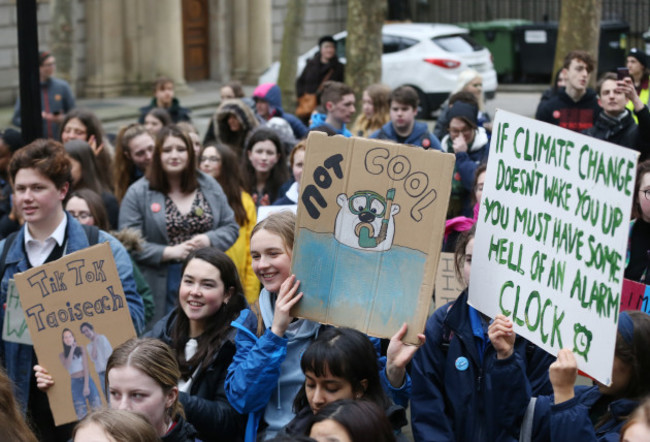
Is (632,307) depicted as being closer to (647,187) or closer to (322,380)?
(647,187)

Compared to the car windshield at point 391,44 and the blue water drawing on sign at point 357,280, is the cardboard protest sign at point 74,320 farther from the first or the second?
the car windshield at point 391,44

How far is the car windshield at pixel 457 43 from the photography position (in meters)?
19.7

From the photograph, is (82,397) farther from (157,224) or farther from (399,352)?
(157,224)

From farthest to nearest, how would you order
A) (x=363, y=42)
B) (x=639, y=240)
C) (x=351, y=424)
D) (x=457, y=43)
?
1. (x=457, y=43)
2. (x=363, y=42)
3. (x=639, y=240)
4. (x=351, y=424)

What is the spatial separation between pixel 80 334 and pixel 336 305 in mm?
1341

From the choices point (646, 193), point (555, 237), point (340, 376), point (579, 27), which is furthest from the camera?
point (579, 27)

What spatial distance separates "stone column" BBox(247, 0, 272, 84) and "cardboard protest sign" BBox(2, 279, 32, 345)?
21229 mm

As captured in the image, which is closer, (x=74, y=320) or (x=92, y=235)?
(x=74, y=320)

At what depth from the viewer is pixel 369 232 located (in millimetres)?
3742

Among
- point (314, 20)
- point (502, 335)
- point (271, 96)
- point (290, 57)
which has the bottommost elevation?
point (502, 335)

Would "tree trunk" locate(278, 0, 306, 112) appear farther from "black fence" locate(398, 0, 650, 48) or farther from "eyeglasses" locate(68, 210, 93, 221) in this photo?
"eyeglasses" locate(68, 210, 93, 221)

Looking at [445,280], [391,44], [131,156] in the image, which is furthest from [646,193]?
[391,44]

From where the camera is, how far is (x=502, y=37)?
25156 mm

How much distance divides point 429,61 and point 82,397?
15.7 m
